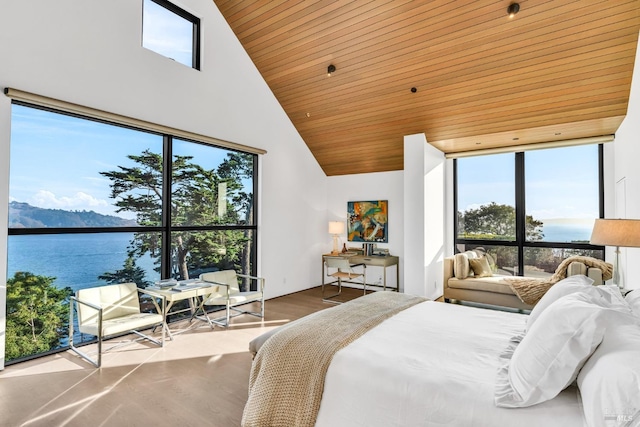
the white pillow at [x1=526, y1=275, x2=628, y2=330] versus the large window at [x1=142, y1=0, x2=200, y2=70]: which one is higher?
the large window at [x1=142, y1=0, x2=200, y2=70]

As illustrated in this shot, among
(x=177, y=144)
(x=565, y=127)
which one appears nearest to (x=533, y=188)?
(x=565, y=127)

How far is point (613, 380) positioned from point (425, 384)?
68 cm

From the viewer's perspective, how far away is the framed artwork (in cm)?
629

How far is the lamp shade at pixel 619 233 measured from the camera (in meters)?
2.39

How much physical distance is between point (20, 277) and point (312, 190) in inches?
173

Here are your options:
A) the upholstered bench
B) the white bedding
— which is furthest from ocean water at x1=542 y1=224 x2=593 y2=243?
the white bedding

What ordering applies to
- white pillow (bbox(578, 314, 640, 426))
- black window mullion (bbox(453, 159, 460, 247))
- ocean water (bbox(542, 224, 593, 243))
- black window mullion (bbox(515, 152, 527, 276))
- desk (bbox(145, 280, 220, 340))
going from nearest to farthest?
1. white pillow (bbox(578, 314, 640, 426))
2. desk (bbox(145, 280, 220, 340))
3. ocean water (bbox(542, 224, 593, 243))
4. black window mullion (bbox(515, 152, 527, 276))
5. black window mullion (bbox(453, 159, 460, 247))

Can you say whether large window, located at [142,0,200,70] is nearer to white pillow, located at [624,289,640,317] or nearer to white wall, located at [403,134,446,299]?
white wall, located at [403,134,446,299]

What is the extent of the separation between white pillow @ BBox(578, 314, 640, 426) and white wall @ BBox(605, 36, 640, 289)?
240 centimetres

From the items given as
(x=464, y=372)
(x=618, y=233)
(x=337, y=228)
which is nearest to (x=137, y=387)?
(x=464, y=372)

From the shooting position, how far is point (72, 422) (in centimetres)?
221

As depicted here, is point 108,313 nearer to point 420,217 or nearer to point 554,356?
point 554,356

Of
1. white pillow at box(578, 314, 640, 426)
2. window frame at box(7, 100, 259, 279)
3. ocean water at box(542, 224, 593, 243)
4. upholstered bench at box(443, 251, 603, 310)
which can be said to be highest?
window frame at box(7, 100, 259, 279)

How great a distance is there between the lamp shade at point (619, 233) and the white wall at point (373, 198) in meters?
3.54
